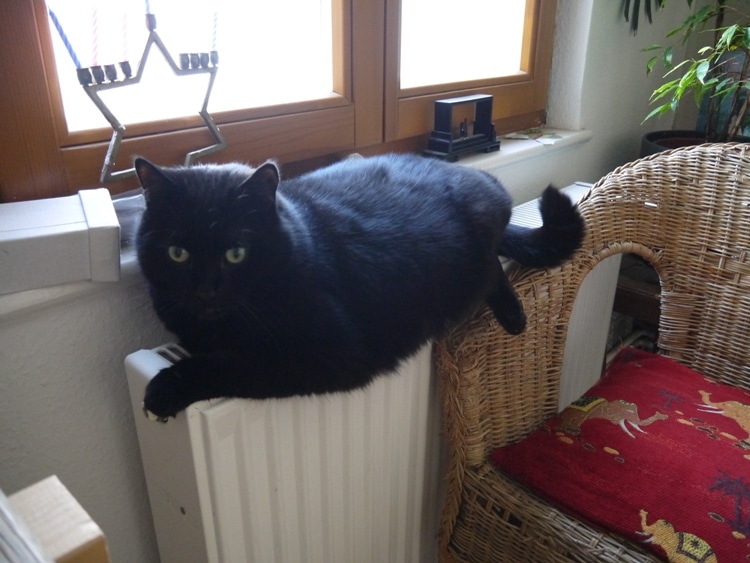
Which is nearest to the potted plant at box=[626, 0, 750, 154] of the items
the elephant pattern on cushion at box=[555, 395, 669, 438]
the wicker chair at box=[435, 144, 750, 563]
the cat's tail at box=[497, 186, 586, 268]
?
the wicker chair at box=[435, 144, 750, 563]

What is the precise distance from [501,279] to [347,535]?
0.43m

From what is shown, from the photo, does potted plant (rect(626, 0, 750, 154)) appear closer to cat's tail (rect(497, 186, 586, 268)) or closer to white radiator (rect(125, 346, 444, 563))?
cat's tail (rect(497, 186, 586, 268))

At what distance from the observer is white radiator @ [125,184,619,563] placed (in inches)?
24.6

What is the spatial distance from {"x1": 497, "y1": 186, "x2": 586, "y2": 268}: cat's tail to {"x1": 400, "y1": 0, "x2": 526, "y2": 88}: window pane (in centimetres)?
40

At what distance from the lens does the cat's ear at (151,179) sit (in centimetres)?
55

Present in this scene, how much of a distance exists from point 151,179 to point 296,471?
381mm

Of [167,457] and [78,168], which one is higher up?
[78,168]

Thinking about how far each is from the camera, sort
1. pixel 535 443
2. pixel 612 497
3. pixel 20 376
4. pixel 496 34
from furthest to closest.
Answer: pixel 496 34, pixel 535 443, pixel 612 497, pixel 20 376

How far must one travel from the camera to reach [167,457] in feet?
2.12

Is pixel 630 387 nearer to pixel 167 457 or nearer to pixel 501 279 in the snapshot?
Result: pixel 501 279

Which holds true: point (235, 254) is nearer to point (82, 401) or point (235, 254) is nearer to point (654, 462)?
point (82, 401)

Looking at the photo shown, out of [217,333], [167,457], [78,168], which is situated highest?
[78,168]

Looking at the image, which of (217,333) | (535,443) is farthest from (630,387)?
(217,333)

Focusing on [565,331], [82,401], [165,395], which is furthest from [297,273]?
[565,331]
